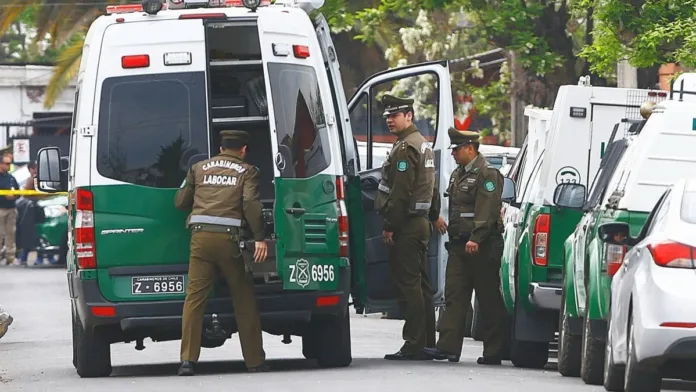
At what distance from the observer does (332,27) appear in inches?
1171

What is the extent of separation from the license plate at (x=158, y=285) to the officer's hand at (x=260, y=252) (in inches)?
21.7

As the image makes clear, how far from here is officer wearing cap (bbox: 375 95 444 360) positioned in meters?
13.5

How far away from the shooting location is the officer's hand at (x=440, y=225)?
14031mm

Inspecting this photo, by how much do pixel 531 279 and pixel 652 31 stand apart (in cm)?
650

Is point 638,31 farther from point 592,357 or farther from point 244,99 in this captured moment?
point 592,357

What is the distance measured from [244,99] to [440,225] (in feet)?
5.77

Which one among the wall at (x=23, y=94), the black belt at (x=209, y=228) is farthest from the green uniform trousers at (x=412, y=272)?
the wall at (x=23, y=94)

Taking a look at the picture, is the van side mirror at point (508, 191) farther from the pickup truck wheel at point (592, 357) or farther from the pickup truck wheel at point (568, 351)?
the pickup truck wheel at point (592, 357)

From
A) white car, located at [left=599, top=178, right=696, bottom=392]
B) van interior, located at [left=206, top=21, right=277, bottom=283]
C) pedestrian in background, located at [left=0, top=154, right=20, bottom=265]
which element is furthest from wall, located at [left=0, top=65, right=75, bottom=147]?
white car, located at [left=599, top=178, right=696, bottom=392]

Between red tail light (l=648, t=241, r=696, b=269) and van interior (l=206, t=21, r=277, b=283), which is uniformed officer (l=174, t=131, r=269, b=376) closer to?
van interior (l=206, t=21, r=277, b=283)

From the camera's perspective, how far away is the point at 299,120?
490 inches

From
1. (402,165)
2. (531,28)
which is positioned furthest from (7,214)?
(402,165)

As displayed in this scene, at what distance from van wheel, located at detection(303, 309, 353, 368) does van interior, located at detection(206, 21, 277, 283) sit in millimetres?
518

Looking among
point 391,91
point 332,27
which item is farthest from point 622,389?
point 391,91
